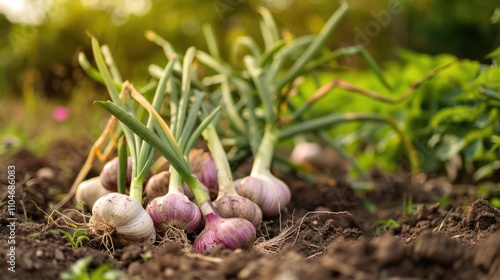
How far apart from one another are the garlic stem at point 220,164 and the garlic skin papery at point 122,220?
0.29 meters

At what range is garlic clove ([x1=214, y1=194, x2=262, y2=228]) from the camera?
162 centimetres

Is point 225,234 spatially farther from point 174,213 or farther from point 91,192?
point 91,192

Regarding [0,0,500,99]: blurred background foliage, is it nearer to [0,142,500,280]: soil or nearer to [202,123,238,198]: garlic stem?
[0,142,500,280]: soil

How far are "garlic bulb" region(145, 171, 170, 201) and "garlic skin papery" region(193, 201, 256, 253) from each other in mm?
261

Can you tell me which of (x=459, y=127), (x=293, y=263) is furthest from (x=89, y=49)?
(x=293, y=263)

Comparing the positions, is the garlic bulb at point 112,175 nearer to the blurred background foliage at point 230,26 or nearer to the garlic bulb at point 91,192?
the garlic bulb at point 91,192

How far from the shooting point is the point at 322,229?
5.51ft

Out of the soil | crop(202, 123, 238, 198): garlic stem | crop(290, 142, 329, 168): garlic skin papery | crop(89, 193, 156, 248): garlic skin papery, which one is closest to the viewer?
the soil

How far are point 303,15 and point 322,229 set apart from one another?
629cm

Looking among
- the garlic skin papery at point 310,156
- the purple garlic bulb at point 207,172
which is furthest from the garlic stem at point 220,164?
the garlic skin papery at point 310,156

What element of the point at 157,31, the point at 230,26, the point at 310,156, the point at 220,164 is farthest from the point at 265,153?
the point at 230,26

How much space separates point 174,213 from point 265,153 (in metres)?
0.64

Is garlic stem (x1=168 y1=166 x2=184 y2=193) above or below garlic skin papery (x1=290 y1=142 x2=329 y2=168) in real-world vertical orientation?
above

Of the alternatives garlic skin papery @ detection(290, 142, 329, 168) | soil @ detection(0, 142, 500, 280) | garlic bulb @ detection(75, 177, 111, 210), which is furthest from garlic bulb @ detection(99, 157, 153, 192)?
garlic skin papery @ detection(290, 142, 329, 168)
